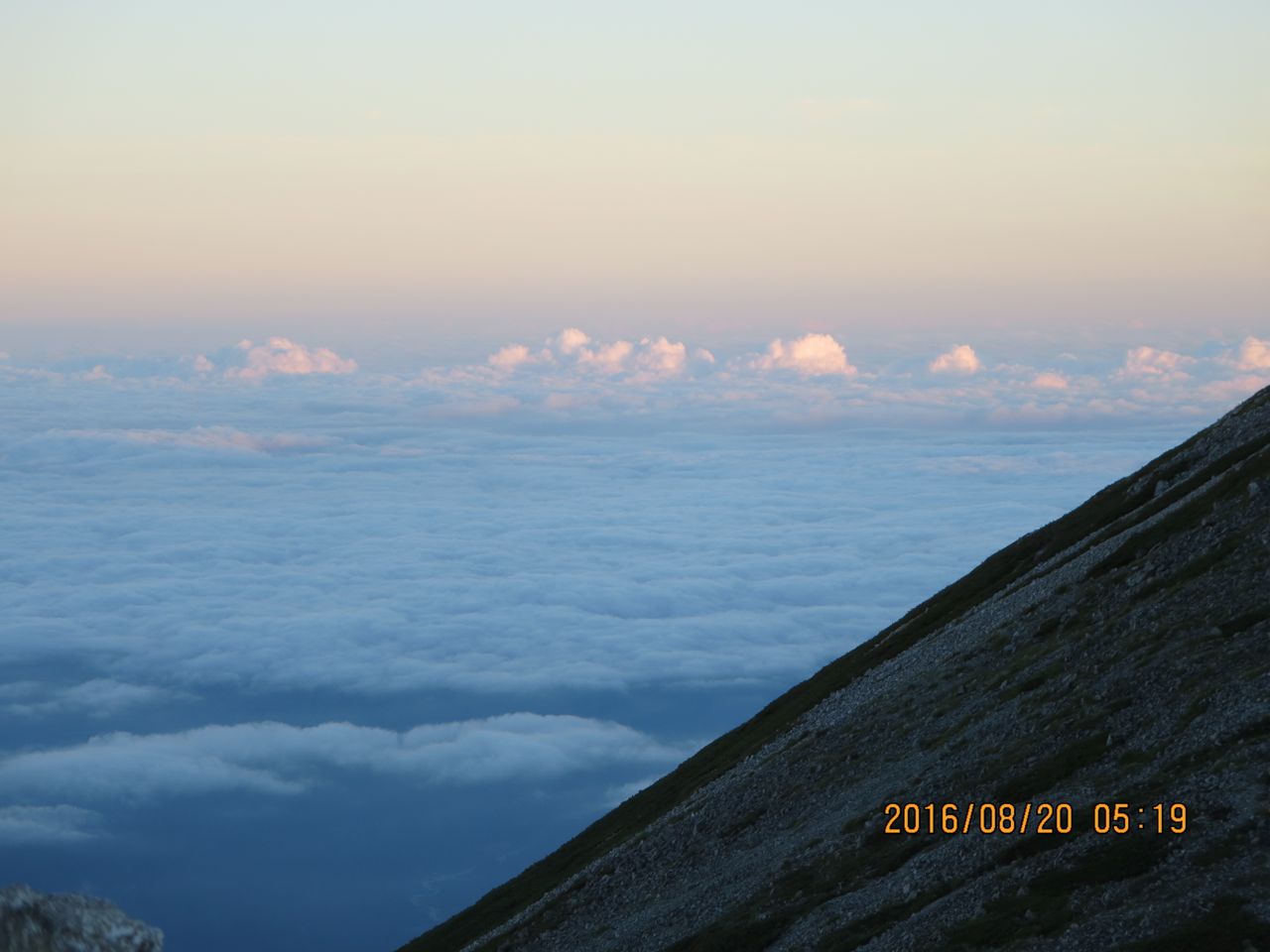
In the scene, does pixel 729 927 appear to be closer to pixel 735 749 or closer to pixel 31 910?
pixel 31 910

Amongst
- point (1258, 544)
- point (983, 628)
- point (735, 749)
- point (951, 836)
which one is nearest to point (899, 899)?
point (951, 836)

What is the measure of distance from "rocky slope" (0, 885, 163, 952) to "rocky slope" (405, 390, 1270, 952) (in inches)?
867

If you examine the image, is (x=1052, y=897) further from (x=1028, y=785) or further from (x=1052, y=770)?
(x=1052, y=770)

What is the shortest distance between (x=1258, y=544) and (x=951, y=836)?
20814mm

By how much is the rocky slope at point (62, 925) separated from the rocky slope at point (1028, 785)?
22.0 meters

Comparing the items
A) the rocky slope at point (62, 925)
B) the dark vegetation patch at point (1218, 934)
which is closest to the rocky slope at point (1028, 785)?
the dark vegetation patch at point (1218, 934)

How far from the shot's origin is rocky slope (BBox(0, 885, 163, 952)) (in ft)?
77.7

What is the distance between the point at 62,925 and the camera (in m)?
24.1

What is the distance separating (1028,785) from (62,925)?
103 ft

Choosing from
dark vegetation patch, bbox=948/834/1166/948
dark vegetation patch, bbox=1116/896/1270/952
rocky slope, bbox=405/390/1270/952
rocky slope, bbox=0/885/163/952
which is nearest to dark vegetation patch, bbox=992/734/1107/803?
rocky slope, bbox=405/390/1270/952

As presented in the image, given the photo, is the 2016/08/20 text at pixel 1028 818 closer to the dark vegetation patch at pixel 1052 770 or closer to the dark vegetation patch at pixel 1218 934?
the dark vegetation patch at pixel 1052 770

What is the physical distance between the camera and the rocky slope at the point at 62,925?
23.7m

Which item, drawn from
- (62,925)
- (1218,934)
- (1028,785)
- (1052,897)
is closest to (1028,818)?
(1028,785)

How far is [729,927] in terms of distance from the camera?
46719 millimetres
